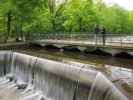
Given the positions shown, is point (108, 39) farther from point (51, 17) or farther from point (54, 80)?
point (51, 17)

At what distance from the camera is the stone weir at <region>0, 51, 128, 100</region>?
27.3 feet

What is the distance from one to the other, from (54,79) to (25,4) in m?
17.5

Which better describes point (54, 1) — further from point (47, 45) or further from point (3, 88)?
point (3, 88)

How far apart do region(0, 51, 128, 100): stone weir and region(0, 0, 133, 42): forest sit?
1044cm

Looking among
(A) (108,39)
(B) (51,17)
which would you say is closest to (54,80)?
(A) (108,39)

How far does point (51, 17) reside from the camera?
3925cm

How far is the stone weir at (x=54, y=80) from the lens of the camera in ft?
27.3

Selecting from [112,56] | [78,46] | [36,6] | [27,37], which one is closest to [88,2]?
[36,6]

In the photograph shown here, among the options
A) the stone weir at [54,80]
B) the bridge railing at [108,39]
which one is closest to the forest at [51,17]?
the bridge railing at [108,39]

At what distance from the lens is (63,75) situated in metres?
11.3

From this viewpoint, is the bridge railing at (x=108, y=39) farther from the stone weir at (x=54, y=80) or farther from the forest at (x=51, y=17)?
the forest at (x=51, y=17)

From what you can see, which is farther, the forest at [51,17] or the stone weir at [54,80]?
the forest at [51,17]

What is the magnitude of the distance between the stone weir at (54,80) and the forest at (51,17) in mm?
10445

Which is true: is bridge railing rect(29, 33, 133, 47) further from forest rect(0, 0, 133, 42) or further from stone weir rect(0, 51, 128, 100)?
forest rect(0, 0, 133, 42)
